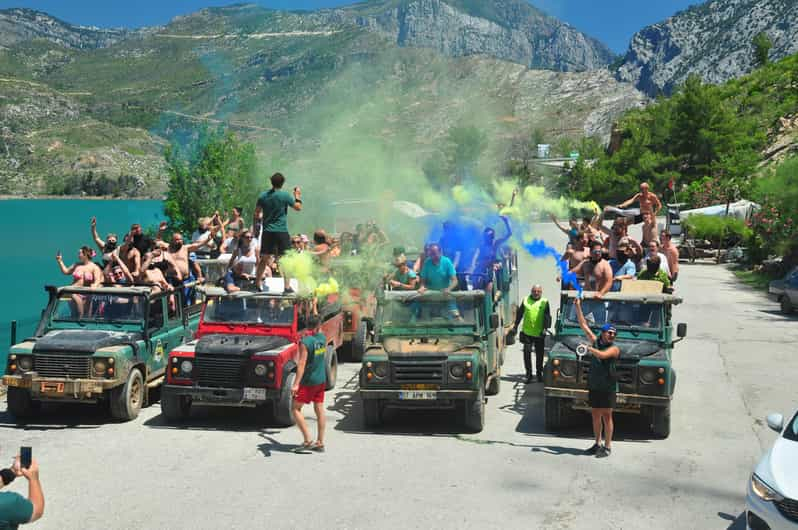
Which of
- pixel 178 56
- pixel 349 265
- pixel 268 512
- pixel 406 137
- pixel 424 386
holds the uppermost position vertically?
pixel 178 56

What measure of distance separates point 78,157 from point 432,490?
193480 millimetres

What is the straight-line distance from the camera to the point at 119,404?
43.2ft

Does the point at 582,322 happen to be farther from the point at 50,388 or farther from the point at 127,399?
the point at 50,388

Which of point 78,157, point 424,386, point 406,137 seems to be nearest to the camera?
point 424,386

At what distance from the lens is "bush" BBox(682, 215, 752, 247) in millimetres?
46375

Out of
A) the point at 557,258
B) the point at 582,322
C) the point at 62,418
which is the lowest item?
the point at 62,418

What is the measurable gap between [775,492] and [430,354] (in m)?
5.61

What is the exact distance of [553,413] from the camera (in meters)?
12.4

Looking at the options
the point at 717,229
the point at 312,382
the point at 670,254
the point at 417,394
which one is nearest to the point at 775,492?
the point at 417,394

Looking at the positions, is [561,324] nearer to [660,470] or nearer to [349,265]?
[660,470]

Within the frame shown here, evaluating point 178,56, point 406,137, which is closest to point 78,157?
point 178,56

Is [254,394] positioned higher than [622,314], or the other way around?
[622,314]

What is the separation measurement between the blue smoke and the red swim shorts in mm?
4250

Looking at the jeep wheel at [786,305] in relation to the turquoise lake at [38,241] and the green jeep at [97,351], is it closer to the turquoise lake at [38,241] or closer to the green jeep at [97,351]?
the green jeep at [97,351]
